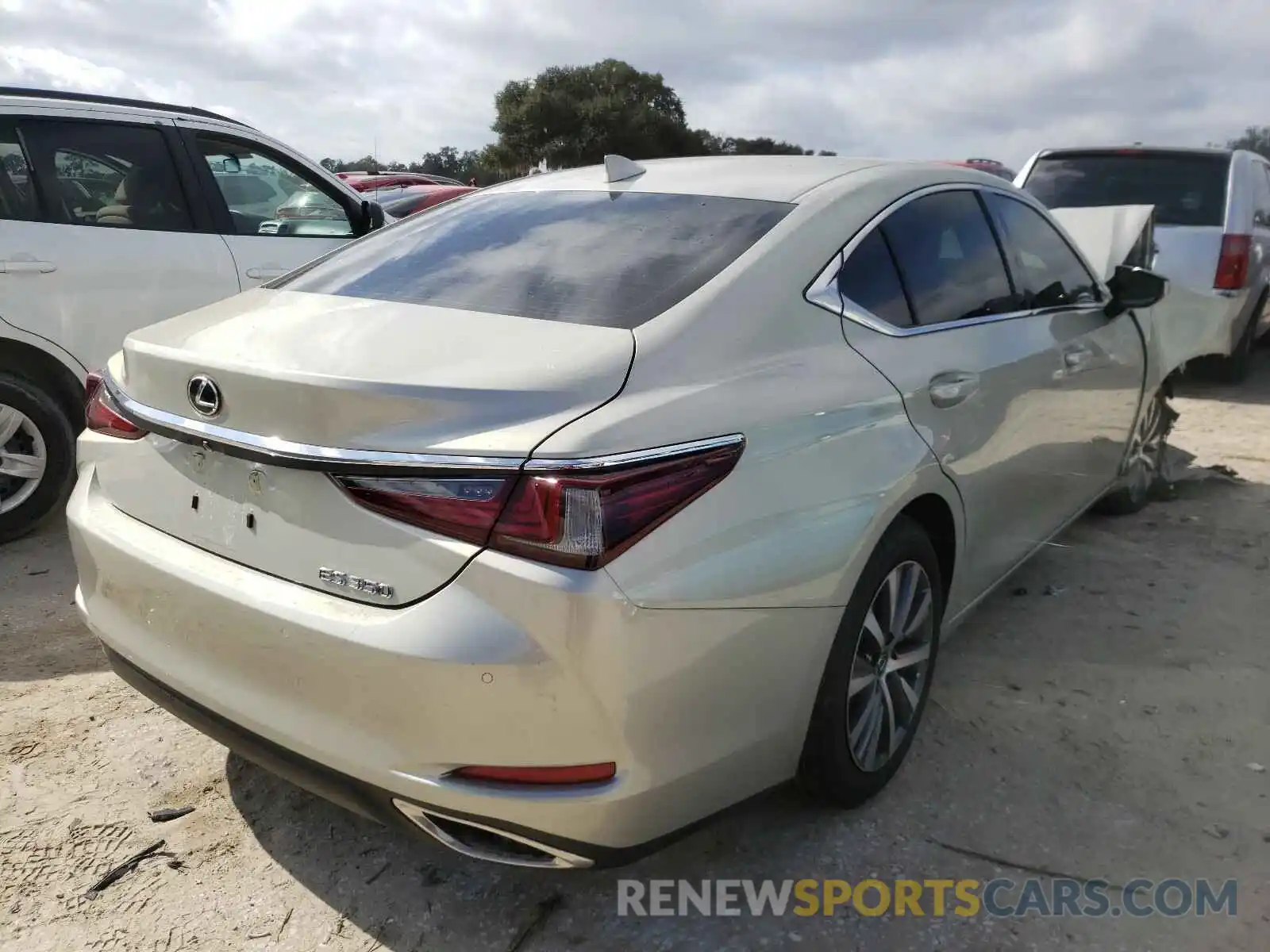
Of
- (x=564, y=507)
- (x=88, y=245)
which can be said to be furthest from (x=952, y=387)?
(x=88, y=245)

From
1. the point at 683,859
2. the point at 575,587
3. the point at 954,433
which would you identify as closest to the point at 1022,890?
the point at 683,859

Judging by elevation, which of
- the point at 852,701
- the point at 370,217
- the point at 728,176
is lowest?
the point at 852,701

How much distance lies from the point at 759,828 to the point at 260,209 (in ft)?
13.4

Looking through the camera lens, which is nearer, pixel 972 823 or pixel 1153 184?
pixel 972 823

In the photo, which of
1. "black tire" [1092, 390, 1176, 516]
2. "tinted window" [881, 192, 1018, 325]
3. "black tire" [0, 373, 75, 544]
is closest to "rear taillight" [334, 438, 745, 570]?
"tinted window" [881, 192, 1018, 325]

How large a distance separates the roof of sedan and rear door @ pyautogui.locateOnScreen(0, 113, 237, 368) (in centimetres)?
231

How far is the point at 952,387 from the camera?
2736 mm

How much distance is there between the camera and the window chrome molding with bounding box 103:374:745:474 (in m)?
1.77

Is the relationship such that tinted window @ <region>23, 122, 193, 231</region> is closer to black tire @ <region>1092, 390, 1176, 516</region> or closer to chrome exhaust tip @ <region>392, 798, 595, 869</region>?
chrome exhaust tip @ <region>392, 798, 595, 869</region>

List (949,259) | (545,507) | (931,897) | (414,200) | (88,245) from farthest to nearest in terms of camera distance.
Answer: (414,200)
(88,245)
(949,259)
(931,897)
(545,507)

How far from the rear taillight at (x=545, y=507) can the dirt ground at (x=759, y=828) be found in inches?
28.9

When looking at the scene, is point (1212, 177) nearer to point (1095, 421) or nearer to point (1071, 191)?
point (1071, 191)

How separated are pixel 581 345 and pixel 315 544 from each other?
631 millimetres

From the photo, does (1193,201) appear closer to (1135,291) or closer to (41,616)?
(1135,291)
